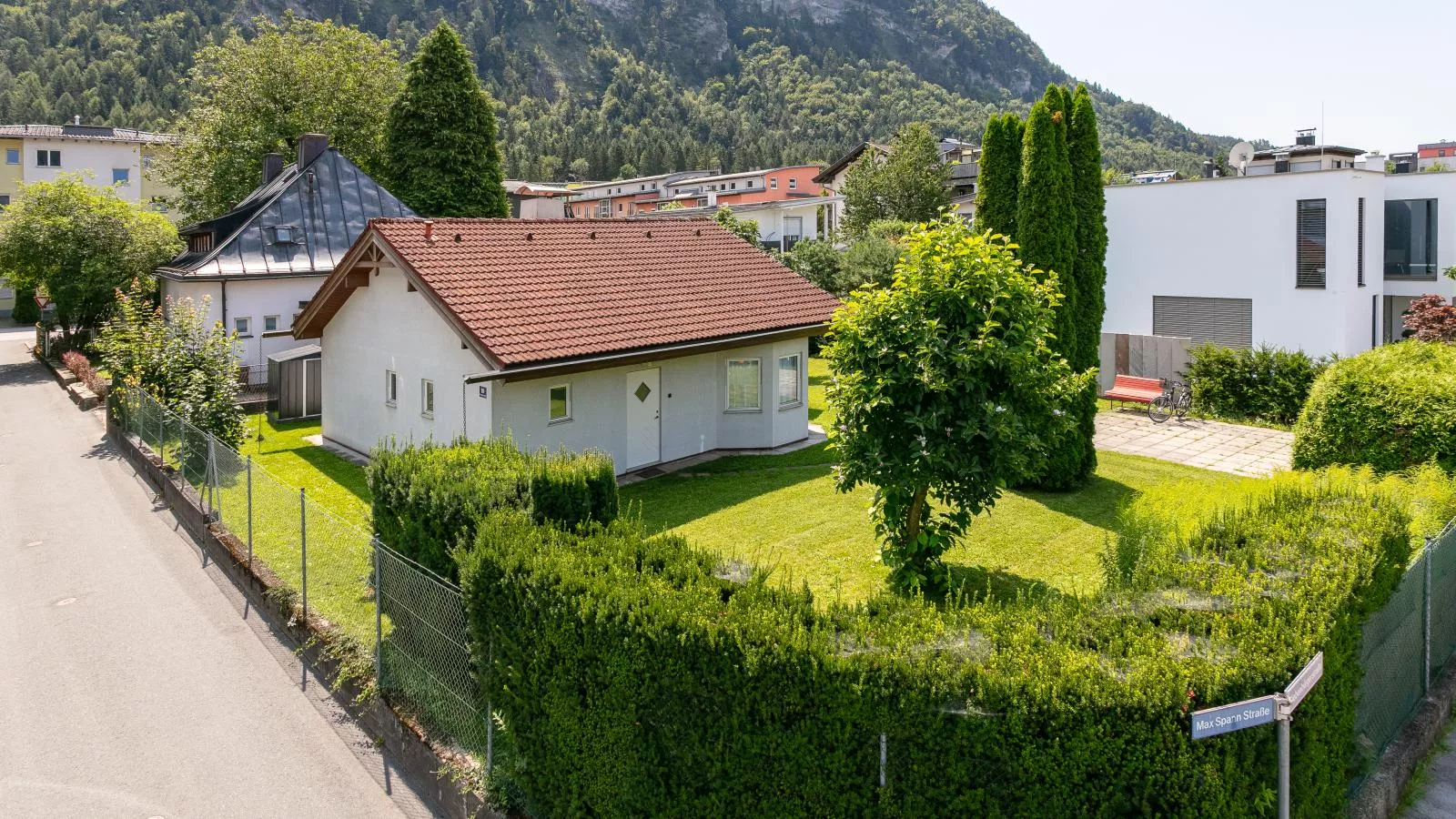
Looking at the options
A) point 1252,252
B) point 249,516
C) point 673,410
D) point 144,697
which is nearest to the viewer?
point 144,697

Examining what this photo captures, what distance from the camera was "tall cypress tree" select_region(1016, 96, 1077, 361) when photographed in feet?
52.5

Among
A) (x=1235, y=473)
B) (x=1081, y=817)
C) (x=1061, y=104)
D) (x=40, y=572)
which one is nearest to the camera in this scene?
(x=1081, y=817)

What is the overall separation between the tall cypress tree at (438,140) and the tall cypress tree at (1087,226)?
32.9 m

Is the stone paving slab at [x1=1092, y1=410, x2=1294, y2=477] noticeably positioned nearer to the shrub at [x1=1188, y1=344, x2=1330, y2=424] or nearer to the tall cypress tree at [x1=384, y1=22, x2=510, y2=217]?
the shrub at [x1=1188, y1=344, x2=1330, y2=424]

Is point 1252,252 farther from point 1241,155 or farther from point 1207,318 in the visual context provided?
point 1241,155

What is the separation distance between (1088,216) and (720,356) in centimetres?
734

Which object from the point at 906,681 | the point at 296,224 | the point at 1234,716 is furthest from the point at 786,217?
the point at 1234,716

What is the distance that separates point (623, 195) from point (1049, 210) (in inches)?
4097

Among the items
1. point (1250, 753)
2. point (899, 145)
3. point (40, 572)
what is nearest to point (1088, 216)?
point (1250, 753)

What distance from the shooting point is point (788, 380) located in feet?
→ 68.7

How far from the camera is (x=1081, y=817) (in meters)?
5.00

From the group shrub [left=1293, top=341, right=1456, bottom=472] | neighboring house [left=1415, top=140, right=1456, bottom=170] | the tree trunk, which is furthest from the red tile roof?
neighboring house [left=1415, top=140, right=1456, bottom=170]

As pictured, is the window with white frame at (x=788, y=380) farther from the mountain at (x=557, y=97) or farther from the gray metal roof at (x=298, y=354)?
the mountain at (x=557, y=97)

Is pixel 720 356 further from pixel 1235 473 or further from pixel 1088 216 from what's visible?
pixel 1235 473
